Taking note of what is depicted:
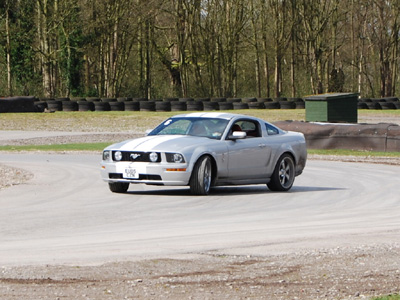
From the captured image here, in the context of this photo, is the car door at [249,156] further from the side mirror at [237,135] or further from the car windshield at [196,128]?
the car windshield at [196,128]

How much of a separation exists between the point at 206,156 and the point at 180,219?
3022mm

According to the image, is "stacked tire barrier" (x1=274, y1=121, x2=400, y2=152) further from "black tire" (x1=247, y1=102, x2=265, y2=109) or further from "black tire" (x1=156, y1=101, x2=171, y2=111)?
"black tire" (x1=247, y1=102, x2=265, y2=109)

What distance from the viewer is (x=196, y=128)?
1555 centimetres

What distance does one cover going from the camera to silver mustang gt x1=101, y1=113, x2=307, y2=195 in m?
14.4

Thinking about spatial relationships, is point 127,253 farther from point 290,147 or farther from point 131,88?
point 131,88

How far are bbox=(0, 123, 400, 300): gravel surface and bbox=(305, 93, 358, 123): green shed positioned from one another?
26.9 metres

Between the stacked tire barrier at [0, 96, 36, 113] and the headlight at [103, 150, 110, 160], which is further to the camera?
the stacked tire barrier at [0, 96, 36, 113]

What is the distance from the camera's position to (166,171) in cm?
1430

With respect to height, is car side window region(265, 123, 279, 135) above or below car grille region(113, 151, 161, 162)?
above

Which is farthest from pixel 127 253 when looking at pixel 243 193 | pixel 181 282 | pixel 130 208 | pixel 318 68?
pixel 318 68

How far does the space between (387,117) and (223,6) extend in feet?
83.1

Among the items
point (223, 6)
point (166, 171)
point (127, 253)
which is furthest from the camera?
point (223, 6)

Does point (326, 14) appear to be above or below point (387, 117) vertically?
above

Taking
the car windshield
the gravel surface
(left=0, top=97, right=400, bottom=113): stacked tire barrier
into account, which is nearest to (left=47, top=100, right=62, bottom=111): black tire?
(left=0, top=97, right=400, bottom=113): stacked tire barrier
